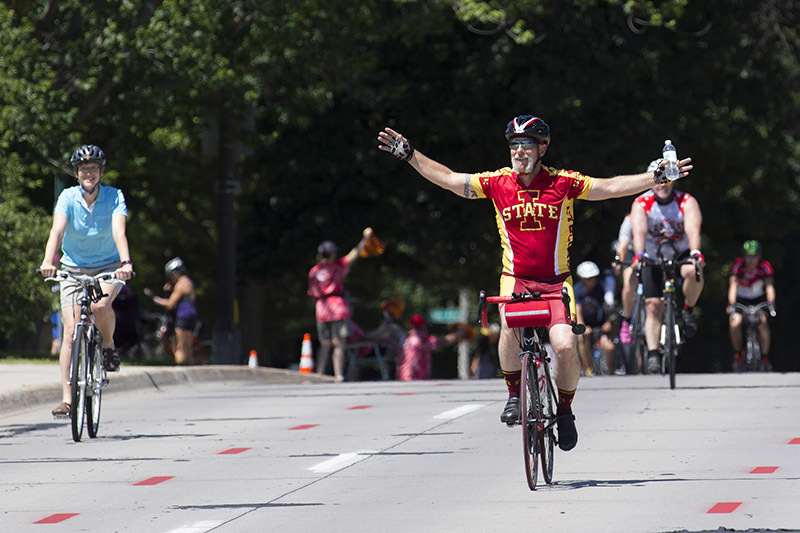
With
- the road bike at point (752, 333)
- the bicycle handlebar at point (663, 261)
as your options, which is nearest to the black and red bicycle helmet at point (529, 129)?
the bicycle handlebar at point (663, 261)

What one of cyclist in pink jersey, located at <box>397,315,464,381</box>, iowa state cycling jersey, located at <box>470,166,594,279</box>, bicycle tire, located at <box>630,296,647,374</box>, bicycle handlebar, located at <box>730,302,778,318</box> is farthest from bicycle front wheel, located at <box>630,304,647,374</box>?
iowa state cycling jersey, located at <box>470,166,594,279</box>

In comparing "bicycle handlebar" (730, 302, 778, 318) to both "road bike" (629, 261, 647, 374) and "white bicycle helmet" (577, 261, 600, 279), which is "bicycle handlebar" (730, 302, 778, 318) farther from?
"road bike" (629, 261, 647, 374)

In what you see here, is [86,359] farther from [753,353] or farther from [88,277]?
[753,353]

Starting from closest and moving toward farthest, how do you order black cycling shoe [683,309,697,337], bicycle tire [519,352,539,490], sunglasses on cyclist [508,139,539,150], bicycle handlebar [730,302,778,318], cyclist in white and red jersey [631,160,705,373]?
bicycle tire [519,352,539,490], sunglasses on cyclist [508,139,539,150], cyclist in white and red jersey [631,160,705,373], black cycling shoe [683,309,697,337], bicycle handlebar [730,302,778,318]

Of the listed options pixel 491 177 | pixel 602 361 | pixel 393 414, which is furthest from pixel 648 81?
pixel 491 177

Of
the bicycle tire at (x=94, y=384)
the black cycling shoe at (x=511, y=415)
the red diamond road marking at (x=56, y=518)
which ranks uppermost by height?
the bicycle tire at (x=94, y=384)

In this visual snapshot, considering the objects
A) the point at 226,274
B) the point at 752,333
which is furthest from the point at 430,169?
the point at 226,274

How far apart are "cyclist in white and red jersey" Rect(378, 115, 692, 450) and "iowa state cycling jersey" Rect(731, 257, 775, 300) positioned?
11.8 m

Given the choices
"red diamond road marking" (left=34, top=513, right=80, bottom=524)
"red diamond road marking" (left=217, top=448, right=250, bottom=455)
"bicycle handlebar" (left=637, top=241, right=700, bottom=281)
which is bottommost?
"red diamond road marking" (left=34, top=513, right=80, bottom=524)

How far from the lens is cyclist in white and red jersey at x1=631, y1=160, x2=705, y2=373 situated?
14.7 m

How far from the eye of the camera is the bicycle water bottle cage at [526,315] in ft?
27.2

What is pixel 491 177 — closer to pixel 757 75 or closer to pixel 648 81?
pixel 648 81

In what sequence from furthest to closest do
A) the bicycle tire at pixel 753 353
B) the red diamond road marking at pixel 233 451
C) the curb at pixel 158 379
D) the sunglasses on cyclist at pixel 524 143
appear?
the bicycle tire at pixel 753 353 → the curb at pixel 158 379 → the red diamond road marking at pixel 233 451 → the sunglasses on cyclist at pixel 524 143

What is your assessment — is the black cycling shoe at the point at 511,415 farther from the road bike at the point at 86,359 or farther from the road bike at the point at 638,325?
the road bike at the point at 638,325
